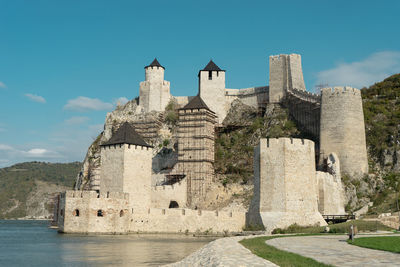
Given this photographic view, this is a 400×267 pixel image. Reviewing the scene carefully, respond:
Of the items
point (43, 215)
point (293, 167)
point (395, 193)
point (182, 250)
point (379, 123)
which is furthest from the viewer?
point (43, 215)

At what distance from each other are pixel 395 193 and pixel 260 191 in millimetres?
12428

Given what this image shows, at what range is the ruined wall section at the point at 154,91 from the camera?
53.8 meters

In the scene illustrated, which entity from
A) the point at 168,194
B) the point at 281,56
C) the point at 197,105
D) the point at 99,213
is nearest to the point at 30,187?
the point at 197,105

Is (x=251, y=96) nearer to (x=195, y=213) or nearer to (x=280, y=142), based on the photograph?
(x=195, y=213)

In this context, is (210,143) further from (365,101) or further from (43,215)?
(43,215)

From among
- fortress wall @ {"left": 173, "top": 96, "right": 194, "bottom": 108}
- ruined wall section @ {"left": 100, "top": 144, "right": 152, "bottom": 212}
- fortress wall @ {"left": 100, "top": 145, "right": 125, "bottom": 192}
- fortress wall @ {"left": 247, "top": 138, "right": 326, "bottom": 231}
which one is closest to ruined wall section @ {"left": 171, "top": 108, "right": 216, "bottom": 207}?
fortress wall @ {"left": 173, "top": 96, "right": 194, "bottom": 108}

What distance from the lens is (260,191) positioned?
91.2ft

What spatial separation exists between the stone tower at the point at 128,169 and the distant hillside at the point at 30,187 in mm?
62701

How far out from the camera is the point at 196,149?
152 ft

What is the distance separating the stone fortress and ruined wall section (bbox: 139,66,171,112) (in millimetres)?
112

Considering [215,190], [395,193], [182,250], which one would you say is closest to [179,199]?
[215,190]

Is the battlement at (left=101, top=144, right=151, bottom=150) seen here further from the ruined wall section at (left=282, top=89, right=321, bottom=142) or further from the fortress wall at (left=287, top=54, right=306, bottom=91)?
the fortress wall at (left=287, top=54, right=306, bottom=91)

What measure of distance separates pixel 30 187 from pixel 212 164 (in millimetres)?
78988

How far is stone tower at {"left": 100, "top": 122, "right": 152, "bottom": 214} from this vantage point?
110 feet
